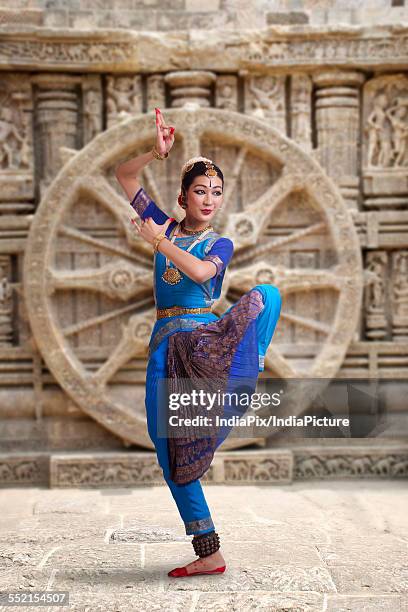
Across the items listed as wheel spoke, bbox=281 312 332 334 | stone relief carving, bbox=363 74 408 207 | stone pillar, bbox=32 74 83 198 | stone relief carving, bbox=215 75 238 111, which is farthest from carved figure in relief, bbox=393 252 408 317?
stone pillar, bbox=32 74 83 198

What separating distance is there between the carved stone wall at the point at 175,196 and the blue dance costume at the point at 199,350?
7.28ft

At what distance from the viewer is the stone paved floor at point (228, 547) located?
3998mm

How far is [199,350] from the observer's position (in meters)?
4.12

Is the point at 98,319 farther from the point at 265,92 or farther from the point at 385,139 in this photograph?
the point at 385,139

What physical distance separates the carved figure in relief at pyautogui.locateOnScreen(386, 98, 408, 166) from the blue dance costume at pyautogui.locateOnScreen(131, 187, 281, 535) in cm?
293

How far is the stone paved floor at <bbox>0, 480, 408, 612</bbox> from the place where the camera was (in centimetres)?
400

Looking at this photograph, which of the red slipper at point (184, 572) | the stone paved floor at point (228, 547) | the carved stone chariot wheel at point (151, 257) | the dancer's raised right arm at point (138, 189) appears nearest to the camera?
the stone paved floor at point (228, 547)

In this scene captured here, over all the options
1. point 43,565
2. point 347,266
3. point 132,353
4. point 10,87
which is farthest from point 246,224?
point 43,565

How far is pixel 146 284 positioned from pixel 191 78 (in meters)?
1.51

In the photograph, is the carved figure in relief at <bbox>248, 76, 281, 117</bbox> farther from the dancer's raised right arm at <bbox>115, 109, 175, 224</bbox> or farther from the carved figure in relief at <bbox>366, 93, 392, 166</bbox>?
the dancer's raised right arm at <bbox>115, 109, 175, 224</bbox>

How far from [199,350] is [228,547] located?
4.05ft

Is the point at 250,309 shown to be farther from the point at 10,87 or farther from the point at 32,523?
the point at 10,87

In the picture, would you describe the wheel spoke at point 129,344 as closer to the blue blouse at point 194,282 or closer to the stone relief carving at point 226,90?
the stone relief carving at point 226,90

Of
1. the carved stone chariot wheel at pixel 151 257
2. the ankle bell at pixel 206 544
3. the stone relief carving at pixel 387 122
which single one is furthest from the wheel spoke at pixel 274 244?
the ankle bell at pixel 206 544
